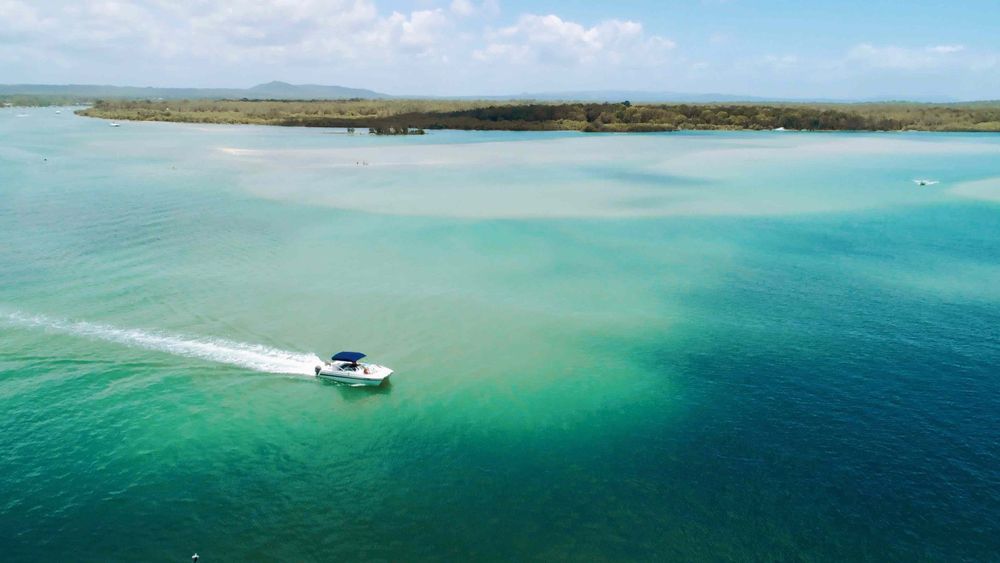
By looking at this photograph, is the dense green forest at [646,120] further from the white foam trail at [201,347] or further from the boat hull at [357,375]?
the boat hull at [357,375]

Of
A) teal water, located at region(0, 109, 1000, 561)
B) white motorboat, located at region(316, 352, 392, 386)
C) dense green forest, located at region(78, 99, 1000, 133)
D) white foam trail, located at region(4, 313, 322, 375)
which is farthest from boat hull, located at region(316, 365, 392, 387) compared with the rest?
dense green forest, located at region(78, 99, 1000, 133)

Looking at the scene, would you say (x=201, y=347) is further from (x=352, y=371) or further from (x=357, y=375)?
(x=357, y=375)

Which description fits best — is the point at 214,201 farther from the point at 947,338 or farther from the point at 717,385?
the point at 947,338

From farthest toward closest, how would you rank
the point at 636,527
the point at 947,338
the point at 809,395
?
the point at 947,338, the point at 809,395, the point at 636,527

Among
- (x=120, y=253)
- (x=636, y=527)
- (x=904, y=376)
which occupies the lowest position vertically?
(x=636, y=527)

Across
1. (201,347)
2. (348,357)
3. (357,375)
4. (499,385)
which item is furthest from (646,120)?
(357,375)

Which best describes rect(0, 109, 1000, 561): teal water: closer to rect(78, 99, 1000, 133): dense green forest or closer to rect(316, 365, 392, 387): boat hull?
rect(316, 365, 392, 387): boat hull

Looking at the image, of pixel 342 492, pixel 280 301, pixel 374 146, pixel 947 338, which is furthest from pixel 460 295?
pixel 374 146
